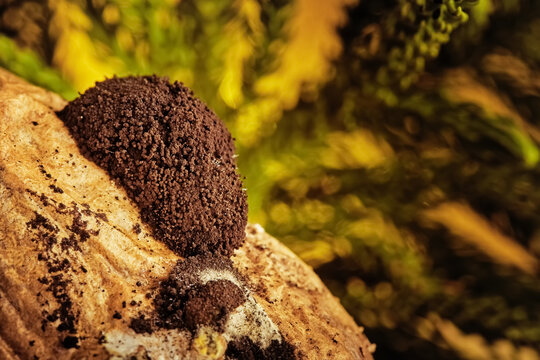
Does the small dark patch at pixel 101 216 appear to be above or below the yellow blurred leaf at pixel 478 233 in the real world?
below

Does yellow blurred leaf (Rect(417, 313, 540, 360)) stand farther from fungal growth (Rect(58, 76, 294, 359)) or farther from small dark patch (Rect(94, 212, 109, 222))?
small dark patch (Rect(94, 212, 109, 222))

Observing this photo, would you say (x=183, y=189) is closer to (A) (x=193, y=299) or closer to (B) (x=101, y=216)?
(B) (x=101, y=216)

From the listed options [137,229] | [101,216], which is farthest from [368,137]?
[101,216]

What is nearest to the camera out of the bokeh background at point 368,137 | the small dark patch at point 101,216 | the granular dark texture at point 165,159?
the small dark patch at point 101,216

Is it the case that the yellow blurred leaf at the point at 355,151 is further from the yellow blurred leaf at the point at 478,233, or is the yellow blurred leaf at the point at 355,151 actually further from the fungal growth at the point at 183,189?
the fungal growth at the point at 183,189

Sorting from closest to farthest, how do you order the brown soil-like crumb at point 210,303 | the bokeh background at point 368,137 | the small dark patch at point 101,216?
the brown soil-like crumb at point 210,303 < the small dark patch at point 101,216 < the bokeh background at point 368,137

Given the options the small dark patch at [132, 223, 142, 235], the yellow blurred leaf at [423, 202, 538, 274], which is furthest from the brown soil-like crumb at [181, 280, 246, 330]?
the yellow blurred leaf at [423, 202, 538, 274]

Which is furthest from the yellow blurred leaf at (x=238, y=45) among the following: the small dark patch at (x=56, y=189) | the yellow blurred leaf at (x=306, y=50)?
the small dark patch at (x=56, y=189)
